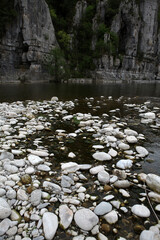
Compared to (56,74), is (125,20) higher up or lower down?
higher up

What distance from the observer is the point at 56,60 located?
29.9 meters

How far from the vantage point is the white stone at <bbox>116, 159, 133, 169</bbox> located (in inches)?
94.8

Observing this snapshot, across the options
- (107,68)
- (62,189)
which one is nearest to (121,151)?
(62,189)

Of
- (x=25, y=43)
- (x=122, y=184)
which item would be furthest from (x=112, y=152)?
(x=25, y=43)

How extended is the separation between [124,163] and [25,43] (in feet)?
108

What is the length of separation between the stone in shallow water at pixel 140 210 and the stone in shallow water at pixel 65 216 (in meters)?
0.67

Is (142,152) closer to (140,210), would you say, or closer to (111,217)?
(140,210)

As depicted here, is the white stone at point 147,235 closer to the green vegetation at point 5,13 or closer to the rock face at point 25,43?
the rock face at point 25,43

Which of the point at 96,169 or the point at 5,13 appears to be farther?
the point at 5,13

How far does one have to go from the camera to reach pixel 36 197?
1695mm

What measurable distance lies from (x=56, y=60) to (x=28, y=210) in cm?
3132

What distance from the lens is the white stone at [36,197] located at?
165 cm

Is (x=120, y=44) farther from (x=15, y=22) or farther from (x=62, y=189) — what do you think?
(x=62, y=189)

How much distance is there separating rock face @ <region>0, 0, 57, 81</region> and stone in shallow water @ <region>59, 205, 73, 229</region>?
93.8 feet
